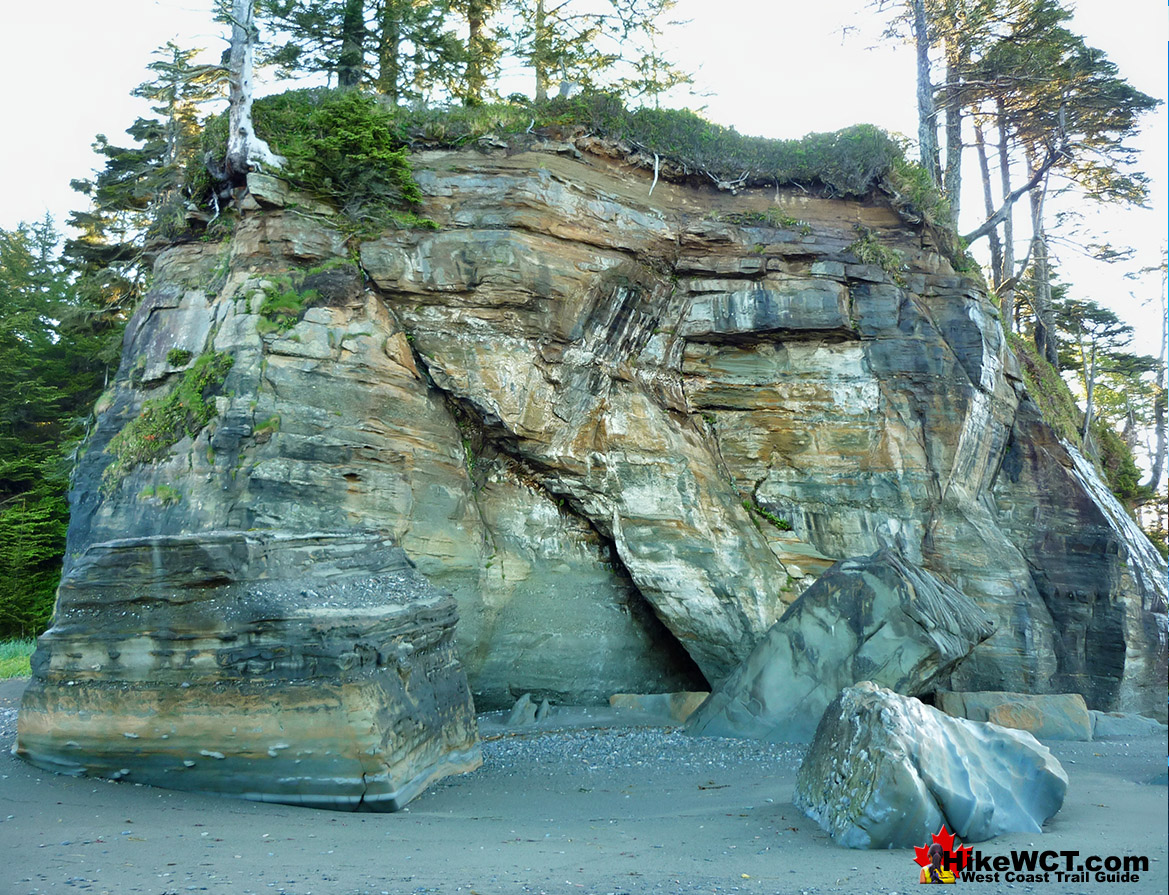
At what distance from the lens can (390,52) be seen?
50.8 ft

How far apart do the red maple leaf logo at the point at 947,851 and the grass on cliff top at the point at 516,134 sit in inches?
399

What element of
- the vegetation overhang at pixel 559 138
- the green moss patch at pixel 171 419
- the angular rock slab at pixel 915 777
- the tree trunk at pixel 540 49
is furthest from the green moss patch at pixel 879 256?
the green moss patch at pixel 171 419

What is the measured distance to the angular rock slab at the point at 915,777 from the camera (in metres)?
5.59

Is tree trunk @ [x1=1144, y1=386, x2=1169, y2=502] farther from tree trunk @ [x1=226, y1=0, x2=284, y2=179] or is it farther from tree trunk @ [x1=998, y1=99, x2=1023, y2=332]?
tree trunk @ [x1=226, y1=0, x2=284, y2=179]

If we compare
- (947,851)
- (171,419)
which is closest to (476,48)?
(171,419)

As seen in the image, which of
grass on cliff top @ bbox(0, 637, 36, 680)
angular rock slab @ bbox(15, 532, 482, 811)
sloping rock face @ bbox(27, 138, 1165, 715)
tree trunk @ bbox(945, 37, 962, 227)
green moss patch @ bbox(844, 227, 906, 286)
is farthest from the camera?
tree trunk @ bbox(945, 37, 962, 227)

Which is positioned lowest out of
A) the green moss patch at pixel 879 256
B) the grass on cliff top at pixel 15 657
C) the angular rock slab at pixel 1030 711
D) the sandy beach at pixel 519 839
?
the grass on cliff top at pixel 15 657

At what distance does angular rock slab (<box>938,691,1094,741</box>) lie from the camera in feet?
34.7

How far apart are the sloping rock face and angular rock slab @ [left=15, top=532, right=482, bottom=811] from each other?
3089 mm

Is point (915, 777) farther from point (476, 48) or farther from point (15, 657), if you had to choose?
point (15, 657)

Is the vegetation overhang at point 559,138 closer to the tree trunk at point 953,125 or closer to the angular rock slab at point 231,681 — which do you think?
the tree trunk at point 953,125

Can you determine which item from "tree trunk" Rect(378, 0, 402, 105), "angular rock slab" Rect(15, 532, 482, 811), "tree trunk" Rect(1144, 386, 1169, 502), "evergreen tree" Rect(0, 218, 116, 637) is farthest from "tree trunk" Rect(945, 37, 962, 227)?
"evergreen tree" Rect(0, 218, 116, 637)

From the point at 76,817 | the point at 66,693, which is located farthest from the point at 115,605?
the point at 76,817

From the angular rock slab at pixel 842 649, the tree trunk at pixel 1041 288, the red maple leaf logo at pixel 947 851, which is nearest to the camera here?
the red maple leaf logo at pixel 947 851
